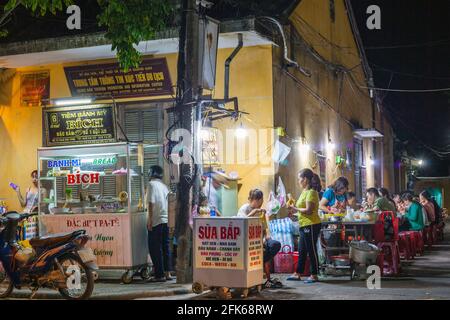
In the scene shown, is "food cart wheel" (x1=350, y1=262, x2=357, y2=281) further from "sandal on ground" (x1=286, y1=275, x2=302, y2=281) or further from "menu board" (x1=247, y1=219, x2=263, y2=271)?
"menu board" (x1=247, y1=219, x2=263, y2=271)

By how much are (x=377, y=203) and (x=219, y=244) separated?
6.19 meters

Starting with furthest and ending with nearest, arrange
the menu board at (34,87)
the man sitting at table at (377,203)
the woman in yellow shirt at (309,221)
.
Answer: the menu board at (34,87) → the man sitting at table at (377,203) → the woman in yellow shirt at (309,221)

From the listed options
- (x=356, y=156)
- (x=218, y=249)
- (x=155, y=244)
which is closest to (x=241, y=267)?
(x=218, y=249)

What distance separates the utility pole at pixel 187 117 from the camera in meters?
10.4

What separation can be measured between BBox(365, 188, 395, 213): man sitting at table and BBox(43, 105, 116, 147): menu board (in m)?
6.15

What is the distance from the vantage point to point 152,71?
14.4 m

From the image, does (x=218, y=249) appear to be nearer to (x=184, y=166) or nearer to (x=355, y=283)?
(x=184, y=166)

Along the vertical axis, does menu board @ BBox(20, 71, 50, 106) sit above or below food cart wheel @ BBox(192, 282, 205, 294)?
above

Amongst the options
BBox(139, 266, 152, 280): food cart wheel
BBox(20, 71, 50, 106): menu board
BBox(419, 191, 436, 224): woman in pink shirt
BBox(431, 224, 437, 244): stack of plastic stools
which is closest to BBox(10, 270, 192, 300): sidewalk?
BBox(139, 266, 152, 280): food cart wheel

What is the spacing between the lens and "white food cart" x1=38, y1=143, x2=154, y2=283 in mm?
11078

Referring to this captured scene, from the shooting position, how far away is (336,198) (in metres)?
14.1

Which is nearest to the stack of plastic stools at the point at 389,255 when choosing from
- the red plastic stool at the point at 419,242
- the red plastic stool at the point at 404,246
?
the red plastic stool at the point at 404,246

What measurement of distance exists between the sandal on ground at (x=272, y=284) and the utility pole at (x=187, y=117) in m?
1.31

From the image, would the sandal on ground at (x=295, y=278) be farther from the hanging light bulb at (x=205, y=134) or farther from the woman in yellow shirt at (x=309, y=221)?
the hanging light bulb at (x=205, y=134)
